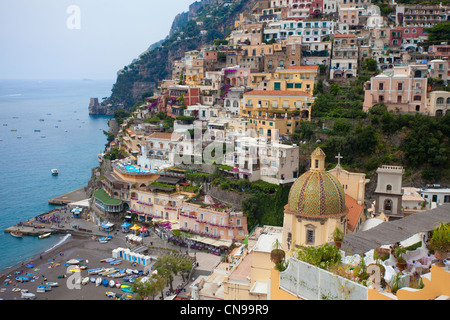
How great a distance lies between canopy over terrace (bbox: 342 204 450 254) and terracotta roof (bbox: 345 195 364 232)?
16.4ft

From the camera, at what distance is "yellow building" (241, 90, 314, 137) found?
1783 inches

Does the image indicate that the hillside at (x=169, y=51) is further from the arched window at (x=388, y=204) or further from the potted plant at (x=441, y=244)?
the potted plant at (x=441, y=244)

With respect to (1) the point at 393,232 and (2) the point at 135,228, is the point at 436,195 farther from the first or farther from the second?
(2) the point at 135,228

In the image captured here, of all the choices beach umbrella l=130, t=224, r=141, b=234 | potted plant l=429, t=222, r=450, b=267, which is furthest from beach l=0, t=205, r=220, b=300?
potted plant l=429, t=222, r=450, b=267

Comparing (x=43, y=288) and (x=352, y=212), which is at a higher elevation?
(x=352, y=212)

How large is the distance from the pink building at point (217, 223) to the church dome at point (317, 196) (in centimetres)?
1505

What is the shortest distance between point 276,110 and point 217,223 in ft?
50.0

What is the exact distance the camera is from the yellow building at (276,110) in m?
45.3

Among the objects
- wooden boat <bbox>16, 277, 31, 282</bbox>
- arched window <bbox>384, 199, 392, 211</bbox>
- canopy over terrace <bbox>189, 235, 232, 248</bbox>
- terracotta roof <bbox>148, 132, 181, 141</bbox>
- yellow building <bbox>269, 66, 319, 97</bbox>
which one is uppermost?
yellow building <bbox>269, 66, 319, 97</bbox>

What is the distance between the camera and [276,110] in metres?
47.2

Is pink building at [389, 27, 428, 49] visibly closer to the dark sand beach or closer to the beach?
the beach

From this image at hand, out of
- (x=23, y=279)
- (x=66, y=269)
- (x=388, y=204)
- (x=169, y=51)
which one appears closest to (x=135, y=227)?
(x=66, y=269)

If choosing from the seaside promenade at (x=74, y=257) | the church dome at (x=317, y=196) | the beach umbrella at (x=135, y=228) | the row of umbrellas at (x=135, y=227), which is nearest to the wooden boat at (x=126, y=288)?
the seaside promenade at (x=74, y=257)
